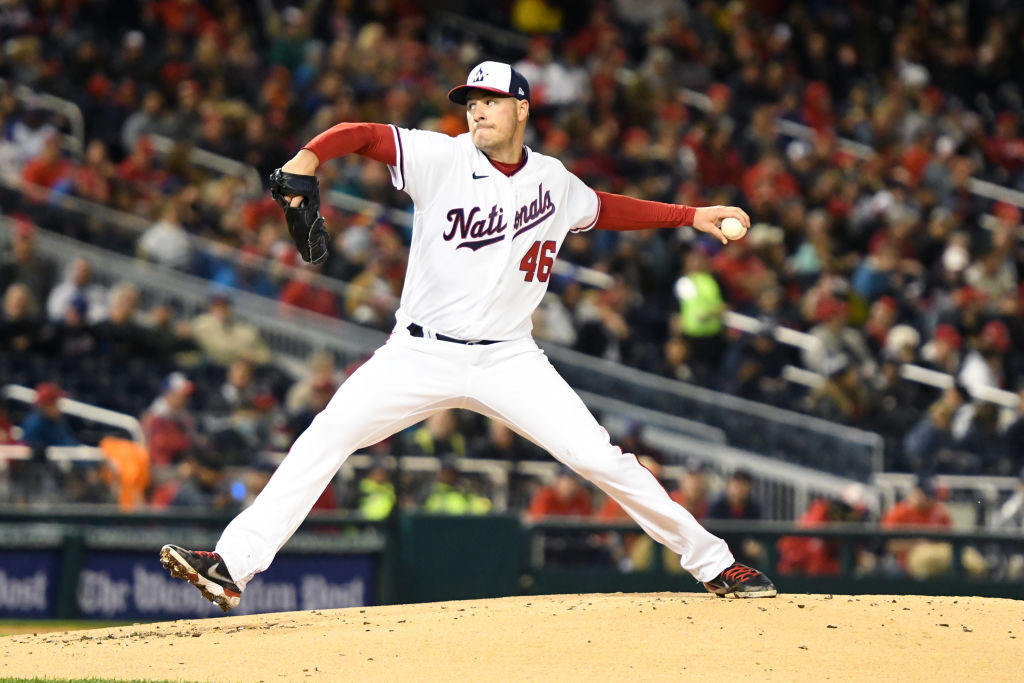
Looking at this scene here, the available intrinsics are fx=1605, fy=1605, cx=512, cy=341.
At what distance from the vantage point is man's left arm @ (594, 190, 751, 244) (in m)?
6.85

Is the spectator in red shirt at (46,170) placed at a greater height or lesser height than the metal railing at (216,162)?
lesser

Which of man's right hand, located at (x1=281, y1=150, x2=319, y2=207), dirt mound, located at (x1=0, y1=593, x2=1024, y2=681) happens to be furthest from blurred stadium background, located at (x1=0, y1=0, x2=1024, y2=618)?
man's right hand, located at (x1=281, y1=150, x2=319, y2=207)

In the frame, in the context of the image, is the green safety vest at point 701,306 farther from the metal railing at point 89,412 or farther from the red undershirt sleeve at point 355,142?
the red undershirt sleeve at point 355,142

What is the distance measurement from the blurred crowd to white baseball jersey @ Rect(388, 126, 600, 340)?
4831 millimetres

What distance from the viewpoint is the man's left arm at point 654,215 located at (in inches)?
270

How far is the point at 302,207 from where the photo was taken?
5715 millimetres

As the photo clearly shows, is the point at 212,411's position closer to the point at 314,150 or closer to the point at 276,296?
the point at 276,296

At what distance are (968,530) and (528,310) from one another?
6.16m

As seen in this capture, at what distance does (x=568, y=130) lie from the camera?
1611cm

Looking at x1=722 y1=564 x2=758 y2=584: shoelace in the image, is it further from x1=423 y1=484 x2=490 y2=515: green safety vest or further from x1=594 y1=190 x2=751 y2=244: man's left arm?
x1=423 y1=484 x2=490 y2=515: green safety vest

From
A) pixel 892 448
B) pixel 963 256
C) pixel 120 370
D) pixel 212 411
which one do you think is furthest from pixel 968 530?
pixel 120 370

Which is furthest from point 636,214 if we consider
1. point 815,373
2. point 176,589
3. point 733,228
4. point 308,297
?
point 815,373

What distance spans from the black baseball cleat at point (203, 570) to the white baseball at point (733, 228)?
246 centimetres

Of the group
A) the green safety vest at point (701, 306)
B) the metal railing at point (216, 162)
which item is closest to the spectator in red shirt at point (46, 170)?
the metal railing at point (216, 162)
